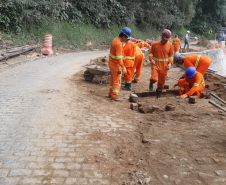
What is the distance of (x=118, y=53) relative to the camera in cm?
636

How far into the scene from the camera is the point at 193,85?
6922 millimetres

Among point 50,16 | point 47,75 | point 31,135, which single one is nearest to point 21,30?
point 50,16

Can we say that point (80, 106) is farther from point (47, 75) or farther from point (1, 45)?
point (1, 45)

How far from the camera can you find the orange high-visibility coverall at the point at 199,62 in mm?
7500

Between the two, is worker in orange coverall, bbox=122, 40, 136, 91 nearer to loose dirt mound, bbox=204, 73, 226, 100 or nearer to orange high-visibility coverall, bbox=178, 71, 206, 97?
orange high-visibility coverall, bbox=178, 71, 206, 97

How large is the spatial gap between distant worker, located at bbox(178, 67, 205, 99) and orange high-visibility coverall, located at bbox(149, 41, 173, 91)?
72 centimetres

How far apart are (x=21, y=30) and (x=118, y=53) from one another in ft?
42.3

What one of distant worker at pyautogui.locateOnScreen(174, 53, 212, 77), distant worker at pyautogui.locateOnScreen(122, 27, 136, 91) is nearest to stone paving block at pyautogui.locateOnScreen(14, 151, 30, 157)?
distant worker at pyautogui.locateOnScreen(122, 27, 136, 91)

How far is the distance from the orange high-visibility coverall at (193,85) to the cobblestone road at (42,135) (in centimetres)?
302

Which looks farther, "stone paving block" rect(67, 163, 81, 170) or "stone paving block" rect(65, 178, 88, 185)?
"stone paving block" rect(67, 163, 81, 170)

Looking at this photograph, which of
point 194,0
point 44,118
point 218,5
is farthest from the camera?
point 218,5

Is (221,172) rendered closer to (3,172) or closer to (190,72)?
(3,172)

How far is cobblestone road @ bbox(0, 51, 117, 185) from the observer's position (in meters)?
3.15

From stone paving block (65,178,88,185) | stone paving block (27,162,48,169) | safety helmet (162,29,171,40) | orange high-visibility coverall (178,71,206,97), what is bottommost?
stone paving block (27,162,48,169)
